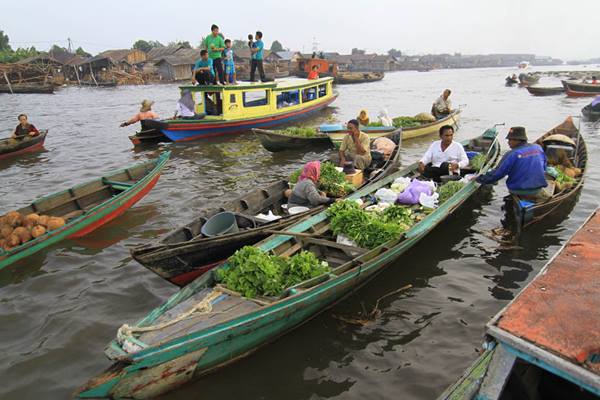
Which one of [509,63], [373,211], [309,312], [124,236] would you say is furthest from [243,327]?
[509,63]

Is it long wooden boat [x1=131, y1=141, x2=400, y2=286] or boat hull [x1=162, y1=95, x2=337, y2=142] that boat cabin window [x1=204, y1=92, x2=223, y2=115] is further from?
long wooden boat [x1=131, y1=141, x2=400, y2=286]

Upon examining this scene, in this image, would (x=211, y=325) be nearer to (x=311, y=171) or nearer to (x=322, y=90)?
(x=311, y=171)

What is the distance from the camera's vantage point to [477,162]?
9320 millimetres

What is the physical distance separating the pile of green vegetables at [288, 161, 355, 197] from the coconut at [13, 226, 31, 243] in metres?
4.87

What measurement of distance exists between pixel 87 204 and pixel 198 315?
19.0 ft

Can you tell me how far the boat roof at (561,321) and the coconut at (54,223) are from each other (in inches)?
291

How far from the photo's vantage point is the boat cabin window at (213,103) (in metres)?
16.9

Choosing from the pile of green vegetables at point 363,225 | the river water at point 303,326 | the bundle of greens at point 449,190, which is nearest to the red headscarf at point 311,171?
the pile of green vegetables at point 363,225

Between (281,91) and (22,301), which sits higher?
(281,91)

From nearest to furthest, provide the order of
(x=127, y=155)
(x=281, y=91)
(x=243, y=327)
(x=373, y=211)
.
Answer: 1. (x=243, y=327)
2. (x=373, y=211)
3. (x=127, y=155)
4. (x=281, y=91)

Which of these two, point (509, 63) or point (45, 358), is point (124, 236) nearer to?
point (45, 358)

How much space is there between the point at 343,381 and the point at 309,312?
88 cm

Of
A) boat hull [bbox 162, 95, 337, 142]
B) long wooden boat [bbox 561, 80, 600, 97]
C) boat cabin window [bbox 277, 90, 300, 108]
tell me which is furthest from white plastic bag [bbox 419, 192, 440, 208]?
long wooden boat [bbox 561, 80, 600, 97]

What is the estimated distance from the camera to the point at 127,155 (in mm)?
14961
